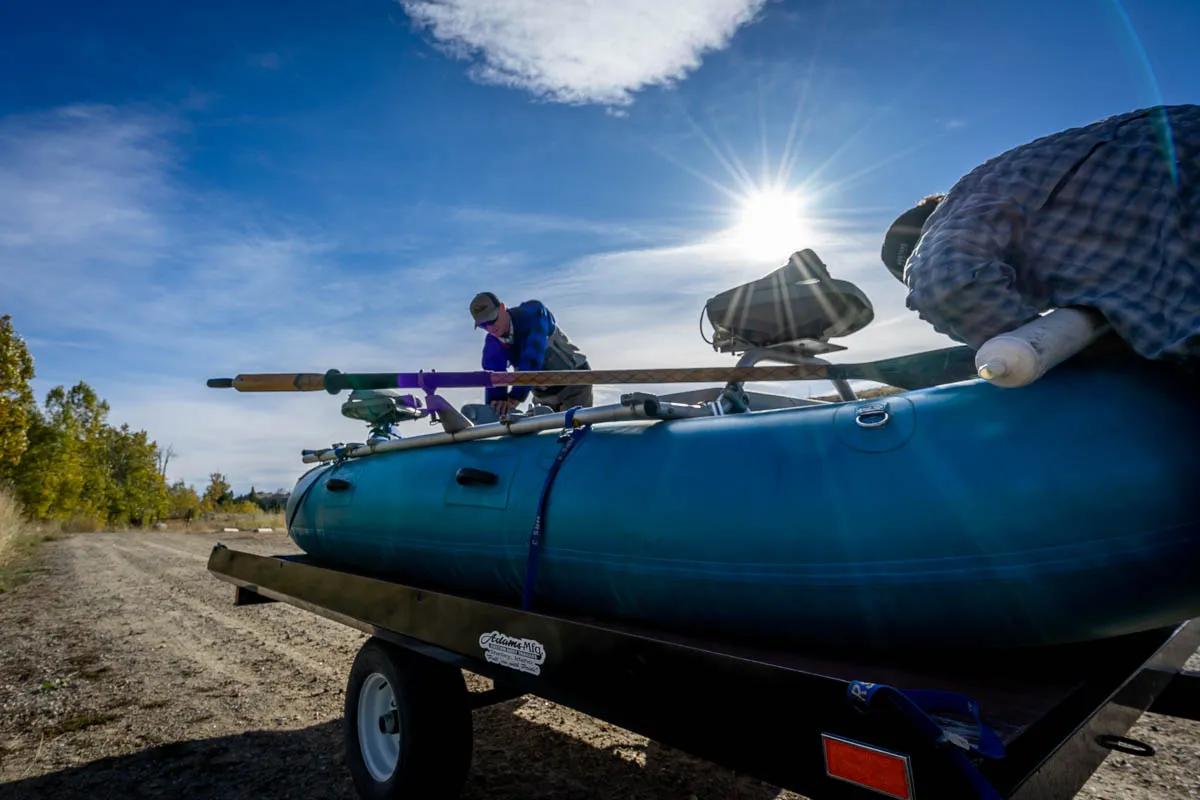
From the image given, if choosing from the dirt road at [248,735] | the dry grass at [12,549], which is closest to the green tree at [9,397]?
the dry grass at [12,549]

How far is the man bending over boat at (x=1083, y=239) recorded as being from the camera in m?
1.49

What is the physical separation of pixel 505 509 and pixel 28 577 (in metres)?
14.2

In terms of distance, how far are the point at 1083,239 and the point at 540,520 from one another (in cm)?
177

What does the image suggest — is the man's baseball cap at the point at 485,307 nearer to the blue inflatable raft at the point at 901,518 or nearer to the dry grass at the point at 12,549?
the blue inflatable raft at the point at 901,518

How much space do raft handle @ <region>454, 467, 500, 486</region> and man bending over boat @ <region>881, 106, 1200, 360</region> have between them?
1582mm

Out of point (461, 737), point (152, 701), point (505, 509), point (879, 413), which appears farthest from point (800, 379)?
point (152, 701)

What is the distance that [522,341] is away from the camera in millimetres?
5285

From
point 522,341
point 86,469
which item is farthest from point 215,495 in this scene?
point 522,341

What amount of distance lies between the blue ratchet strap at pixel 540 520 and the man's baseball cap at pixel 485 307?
2840 mm

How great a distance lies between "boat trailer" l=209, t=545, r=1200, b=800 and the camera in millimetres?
1153

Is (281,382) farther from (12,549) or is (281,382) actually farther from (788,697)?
(12,549)

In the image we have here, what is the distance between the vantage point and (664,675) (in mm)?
1559

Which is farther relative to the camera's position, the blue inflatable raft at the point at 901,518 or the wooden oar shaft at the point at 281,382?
the wooden oar shaft at the point at 281,382

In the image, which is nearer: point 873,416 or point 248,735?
point 873,416
